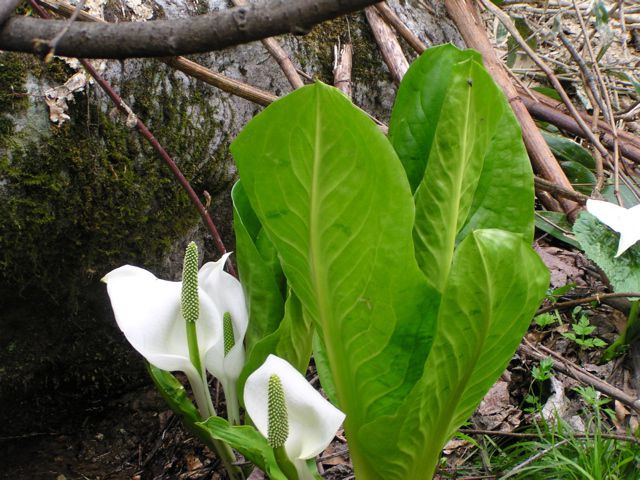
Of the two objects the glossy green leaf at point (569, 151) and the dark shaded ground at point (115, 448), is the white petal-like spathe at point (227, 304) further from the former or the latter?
the glossy green leaf at point (569, 151)

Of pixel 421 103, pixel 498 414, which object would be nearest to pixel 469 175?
pixel 421 103

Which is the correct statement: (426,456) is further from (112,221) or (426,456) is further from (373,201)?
(112,221)

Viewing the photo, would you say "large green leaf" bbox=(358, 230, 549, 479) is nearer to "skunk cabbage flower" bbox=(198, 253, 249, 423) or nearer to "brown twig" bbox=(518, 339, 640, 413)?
"skunk cabbage flower" bbox=(198, 253, 249, 423)

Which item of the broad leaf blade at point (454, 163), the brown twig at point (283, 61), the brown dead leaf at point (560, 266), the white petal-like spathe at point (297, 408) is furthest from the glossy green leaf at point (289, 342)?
the brown dead leaf at point (560, 266)

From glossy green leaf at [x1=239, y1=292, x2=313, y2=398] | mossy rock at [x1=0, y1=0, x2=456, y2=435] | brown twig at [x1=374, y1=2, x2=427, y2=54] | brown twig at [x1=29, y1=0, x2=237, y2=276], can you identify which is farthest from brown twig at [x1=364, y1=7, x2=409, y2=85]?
glossy green leaf at [x1=239, y1=292, x2=313, y2=398]

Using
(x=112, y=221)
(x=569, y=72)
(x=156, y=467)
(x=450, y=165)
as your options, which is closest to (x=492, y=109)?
(x=450, y=165)

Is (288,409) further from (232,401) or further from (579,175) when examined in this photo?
(579,175)
